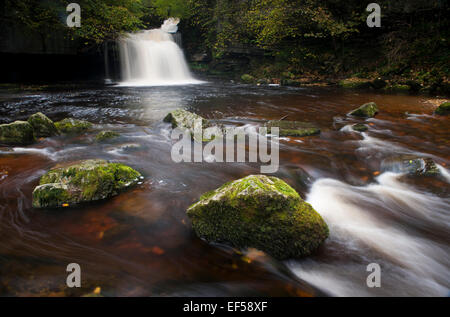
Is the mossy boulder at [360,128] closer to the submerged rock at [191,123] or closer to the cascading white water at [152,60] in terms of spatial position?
the submerged rock at [191,123]

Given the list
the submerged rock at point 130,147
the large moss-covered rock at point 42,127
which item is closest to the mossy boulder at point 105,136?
the submerged rock at point 130,147

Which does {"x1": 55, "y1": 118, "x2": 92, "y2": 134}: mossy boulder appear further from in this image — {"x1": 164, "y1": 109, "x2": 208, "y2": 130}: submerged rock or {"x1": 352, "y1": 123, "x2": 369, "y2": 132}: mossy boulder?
{"x1": 352, "y1": 123, "x2": 369, "y2": 132}: mossy boulder

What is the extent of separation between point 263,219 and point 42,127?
5.77 m

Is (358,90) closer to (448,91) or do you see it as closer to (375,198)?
(448,91)

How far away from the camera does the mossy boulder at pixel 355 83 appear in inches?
558

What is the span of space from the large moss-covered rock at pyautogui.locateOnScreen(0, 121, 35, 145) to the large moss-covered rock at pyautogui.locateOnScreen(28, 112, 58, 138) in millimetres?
339

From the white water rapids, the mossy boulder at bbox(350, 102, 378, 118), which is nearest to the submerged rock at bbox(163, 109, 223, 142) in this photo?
the white water rapids

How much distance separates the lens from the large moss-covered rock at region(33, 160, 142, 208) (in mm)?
3000

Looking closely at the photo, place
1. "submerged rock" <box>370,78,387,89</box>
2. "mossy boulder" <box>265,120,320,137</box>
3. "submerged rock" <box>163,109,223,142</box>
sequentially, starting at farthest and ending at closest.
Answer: "submerged rock" <box>370,78,387,89</box> < "mossy boulder" <box>265,120,320,137</box> < "submerged rock" <box>163,109,223,142</box>

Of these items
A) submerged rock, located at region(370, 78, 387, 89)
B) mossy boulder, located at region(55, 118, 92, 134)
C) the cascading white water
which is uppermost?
the cascading white water

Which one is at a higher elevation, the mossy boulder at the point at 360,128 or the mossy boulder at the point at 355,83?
the mossy boulder at the point at 355,83

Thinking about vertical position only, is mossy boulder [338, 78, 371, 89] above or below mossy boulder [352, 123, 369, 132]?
above

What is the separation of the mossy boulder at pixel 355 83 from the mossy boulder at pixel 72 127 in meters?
13.7

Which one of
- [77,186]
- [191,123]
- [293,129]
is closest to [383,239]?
[77,186]
